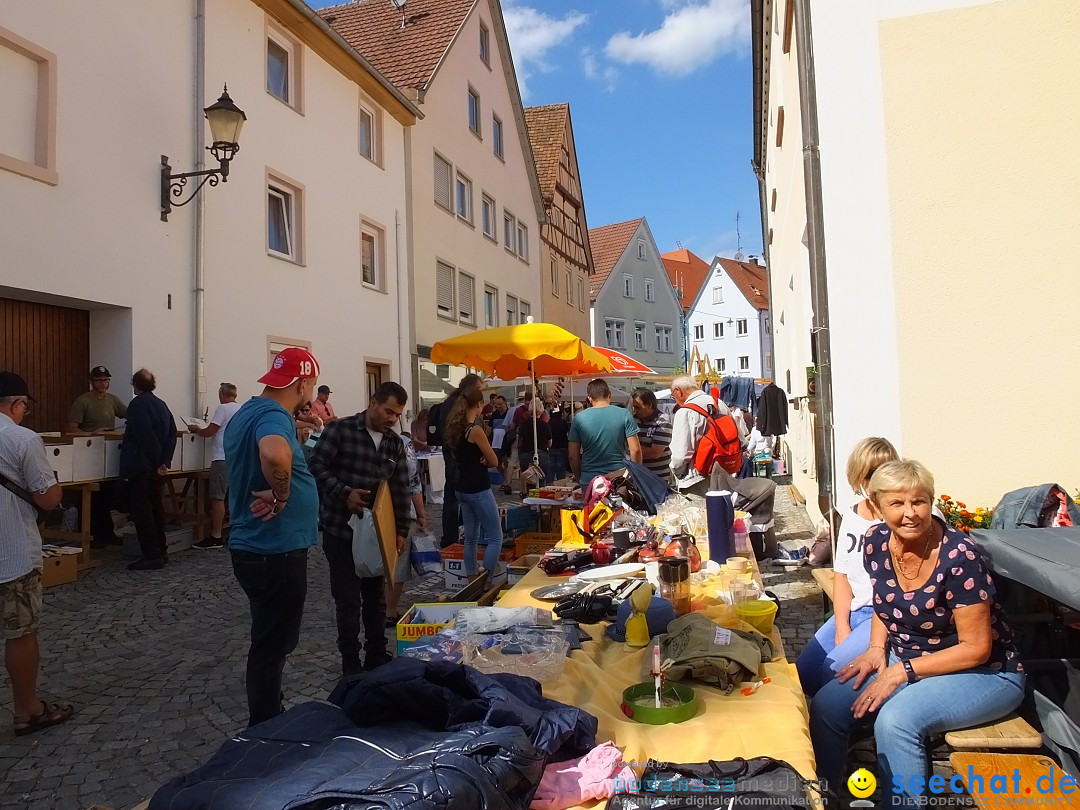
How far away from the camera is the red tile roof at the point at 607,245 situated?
39.6 metres

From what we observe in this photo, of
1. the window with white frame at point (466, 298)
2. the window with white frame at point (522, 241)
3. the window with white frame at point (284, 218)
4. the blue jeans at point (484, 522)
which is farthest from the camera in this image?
the window with white frame at point (522, 241)

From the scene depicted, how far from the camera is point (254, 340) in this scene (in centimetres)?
1149

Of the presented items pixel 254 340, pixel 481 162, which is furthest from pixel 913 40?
pixel 481 162

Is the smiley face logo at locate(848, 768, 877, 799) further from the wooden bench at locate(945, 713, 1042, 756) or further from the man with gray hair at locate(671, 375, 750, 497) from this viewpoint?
the man with gray hair at locate(671, 375, 750, 497)

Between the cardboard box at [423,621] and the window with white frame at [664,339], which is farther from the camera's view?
the window with white frame at [664,339]

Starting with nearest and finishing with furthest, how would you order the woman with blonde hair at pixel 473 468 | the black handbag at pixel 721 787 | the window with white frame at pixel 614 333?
the black handbag at pixel 721 787 < the woman with blonde hair at pixel 473 468 < the window with white frame at pixel 614 333

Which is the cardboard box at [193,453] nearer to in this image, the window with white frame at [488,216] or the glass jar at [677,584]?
the glass jar at [677,584]

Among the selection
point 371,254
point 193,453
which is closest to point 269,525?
point 193,453

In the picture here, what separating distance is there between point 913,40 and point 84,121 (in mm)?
8487

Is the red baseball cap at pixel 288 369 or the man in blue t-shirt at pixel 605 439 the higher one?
the red baseball cap at pixel 288 369

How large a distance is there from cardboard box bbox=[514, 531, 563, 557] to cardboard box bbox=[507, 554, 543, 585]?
1465 millimetres

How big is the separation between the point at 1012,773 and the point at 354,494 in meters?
3.57

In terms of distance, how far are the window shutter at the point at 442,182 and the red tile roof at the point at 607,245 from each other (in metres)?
20.1

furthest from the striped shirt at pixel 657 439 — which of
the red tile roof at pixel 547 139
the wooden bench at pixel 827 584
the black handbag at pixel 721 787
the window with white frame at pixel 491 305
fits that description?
the red tile roof at pixel 547 139
